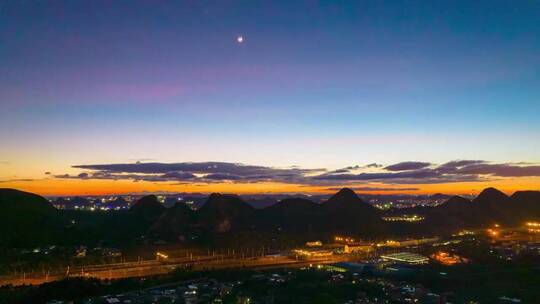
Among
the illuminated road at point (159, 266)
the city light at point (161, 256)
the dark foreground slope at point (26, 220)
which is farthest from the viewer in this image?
the city light at point (161, 256)

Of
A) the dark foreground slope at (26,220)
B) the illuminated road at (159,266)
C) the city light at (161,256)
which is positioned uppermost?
the dark foreground slope at (26,220)

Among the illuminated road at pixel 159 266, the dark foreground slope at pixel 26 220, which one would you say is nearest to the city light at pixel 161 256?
the illuminated road at pixel 159 266

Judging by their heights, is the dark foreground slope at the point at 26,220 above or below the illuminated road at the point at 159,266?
above

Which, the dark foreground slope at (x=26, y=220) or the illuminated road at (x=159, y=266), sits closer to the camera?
the illuminated road at (x=159, y=266)

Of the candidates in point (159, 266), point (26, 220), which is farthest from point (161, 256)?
point (26, 220)

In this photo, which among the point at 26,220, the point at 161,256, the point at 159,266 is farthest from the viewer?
the point at 26,220

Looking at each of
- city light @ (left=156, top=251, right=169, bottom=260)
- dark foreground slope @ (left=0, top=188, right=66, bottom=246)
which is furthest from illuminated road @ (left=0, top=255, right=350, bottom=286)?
dark foreground slope @ (left=0, top=188, right=66, bottom=246)

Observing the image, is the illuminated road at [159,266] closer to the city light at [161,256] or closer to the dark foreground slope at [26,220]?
the city light at [161,256]

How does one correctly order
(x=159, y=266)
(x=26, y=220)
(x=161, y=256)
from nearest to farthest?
(x=159, y=266) < (x=161, y=256) < (x=26, y=220)

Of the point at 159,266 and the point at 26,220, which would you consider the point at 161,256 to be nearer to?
the point at 159,266
